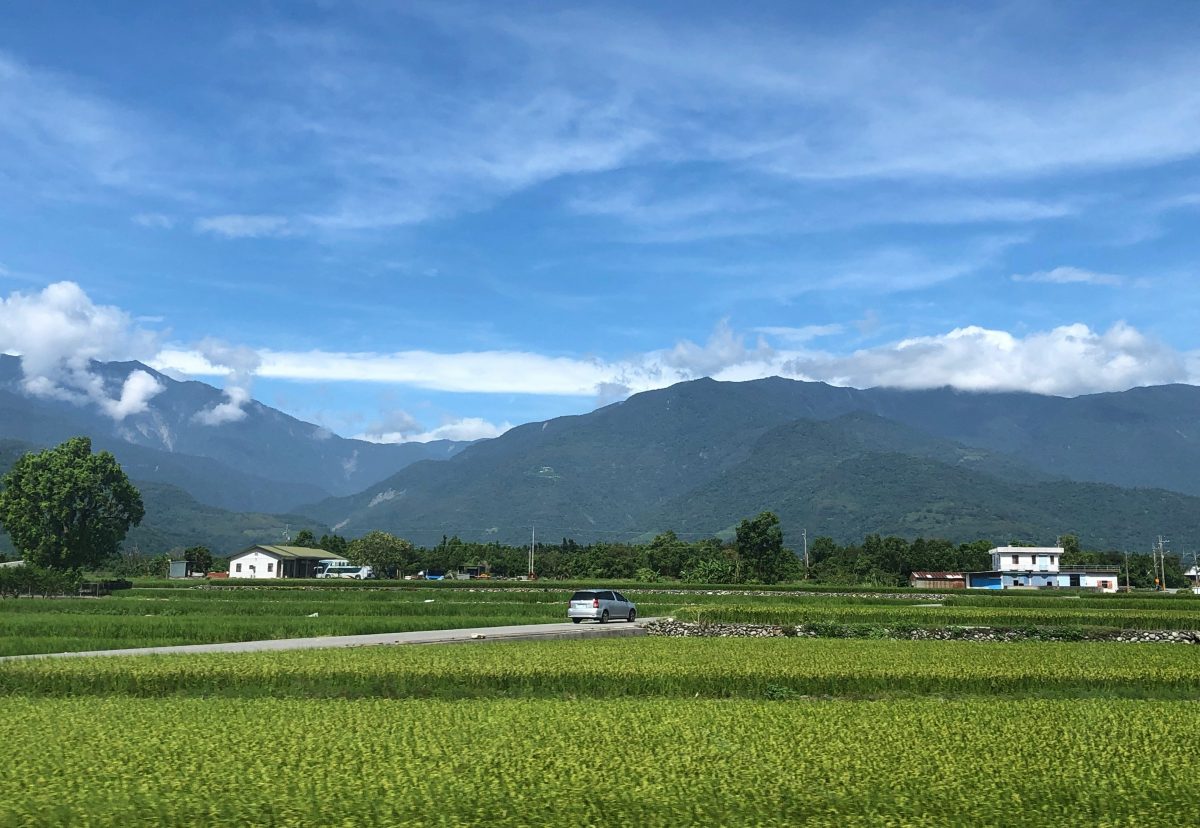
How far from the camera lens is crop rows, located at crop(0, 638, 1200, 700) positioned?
22500 millimetres

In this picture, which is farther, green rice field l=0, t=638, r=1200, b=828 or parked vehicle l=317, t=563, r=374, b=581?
parked vehicle l=317, t=563, r=374, b=581

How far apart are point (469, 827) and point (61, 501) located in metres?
111

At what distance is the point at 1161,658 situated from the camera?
28.8m

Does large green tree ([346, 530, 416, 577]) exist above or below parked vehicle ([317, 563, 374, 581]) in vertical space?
above

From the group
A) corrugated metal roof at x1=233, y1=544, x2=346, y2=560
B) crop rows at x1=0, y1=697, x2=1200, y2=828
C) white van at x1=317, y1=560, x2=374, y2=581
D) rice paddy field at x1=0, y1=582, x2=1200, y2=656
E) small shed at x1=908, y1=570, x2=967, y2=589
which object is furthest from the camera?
white van at x1=317, y1=560, x2=374, y2=581

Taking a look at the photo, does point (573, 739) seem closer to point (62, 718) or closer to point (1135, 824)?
point (1135, 824)

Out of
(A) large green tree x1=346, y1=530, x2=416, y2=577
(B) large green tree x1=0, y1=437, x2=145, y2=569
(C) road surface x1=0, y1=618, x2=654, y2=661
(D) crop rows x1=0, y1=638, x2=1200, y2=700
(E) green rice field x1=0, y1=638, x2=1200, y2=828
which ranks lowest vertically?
(A) large green tree x1=346, y1=530, x2=416, y2=577

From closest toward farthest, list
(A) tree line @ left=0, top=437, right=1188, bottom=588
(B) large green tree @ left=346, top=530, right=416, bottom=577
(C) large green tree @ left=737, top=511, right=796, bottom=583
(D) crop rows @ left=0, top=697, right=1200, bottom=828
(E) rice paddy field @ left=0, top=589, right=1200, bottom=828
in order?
1. (D) crop rows @ left=0, top=697, right=1200, bottom=828
2. (E) rice paddy field @ left=0, top=589, right=1200, bottom=828
3. (A) tree line @ left=0, top=437, right=1188, bottom=588
4. (C) large green tree @ left=737, top=511, right=796, bottom=583
5. (B) large green tree @ left=346, top=530, right=416, bottom=577

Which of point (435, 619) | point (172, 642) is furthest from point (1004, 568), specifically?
point (172, 642)

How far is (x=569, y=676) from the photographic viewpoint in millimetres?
23453

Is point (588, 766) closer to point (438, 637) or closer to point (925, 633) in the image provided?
point (438, 637)

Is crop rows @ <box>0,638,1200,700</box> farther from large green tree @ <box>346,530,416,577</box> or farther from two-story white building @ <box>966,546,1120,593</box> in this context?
large green tree @ <box>346,530,416,577</box>

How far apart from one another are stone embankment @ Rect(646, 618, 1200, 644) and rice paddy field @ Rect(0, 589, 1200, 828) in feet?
50.2

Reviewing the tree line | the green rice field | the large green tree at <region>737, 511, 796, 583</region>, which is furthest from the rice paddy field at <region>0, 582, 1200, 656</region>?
the large green tree at <region>737, 511, 796, 583</region>
